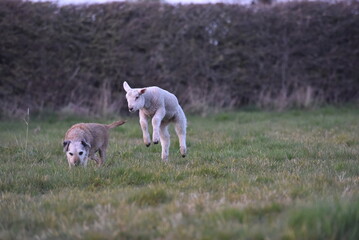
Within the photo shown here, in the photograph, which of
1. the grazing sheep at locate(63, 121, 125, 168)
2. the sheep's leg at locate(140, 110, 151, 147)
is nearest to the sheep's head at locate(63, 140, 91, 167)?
the grazing sheep at locate(63, 121, 125, 168)

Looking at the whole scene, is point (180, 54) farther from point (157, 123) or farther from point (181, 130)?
point (157, 123)

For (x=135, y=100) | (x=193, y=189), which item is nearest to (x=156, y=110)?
(x=135, y=100)

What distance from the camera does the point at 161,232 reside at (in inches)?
154

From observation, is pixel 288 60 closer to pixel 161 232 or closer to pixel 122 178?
pixel 122 178

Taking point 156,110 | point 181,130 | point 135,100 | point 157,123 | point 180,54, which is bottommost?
point 181,130

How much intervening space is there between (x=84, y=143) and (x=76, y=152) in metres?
0.22

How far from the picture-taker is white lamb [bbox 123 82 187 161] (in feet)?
23.1

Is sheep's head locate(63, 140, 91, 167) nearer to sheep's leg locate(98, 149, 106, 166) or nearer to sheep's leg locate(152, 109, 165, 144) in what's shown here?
sheep's leg locate(98, 149, 106, 166)

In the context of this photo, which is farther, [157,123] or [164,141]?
[164,141]

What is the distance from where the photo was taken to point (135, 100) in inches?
276

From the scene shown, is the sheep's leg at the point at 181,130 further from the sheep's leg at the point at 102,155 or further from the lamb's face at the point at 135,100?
the sheep's leg at the point at 102,155

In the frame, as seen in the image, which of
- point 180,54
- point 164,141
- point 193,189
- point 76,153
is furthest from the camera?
point 180,54

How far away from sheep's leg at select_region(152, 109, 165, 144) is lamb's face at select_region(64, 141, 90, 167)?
1001mm

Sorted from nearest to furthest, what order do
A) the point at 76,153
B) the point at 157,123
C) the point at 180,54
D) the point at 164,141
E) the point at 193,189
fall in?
the point at 193,189 < the point at 76,153 < the point at 157,123 < the point at 164,141 < the point at 180,54
